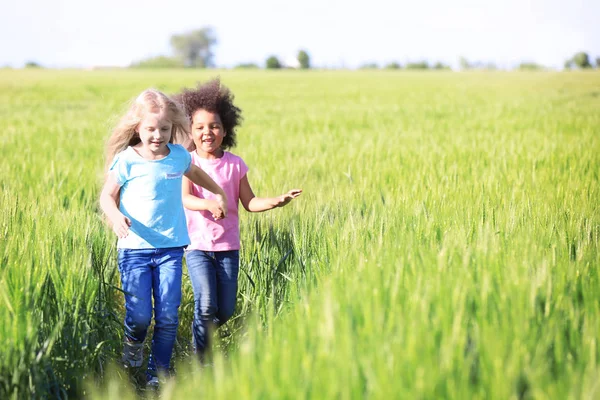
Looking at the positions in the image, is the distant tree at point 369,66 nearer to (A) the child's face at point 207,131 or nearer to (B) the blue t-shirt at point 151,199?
(A) the child's face at point 207,131

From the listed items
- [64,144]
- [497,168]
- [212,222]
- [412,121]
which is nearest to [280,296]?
[212,222]

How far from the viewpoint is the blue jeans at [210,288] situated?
3197mm

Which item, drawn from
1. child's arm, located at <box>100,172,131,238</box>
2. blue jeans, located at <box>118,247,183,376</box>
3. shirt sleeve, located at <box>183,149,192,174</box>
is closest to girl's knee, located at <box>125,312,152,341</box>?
blue jeans, located at <box>118,247,183,376</box>

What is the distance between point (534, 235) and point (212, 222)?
4.48 ft

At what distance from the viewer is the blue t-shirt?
3047 mm

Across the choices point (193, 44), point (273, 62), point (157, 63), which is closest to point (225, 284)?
point (273, 62)

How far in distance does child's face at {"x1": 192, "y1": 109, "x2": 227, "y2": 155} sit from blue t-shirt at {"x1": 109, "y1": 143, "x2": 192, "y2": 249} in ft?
0.85

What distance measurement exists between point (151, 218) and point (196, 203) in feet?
0.76

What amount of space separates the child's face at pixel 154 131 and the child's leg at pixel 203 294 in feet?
1.66

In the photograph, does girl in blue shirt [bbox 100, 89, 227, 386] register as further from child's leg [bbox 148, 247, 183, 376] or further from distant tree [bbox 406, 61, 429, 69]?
distant tree [bbox 406, 61, 429, 69]

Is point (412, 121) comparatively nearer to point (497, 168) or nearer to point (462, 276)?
point (497, 168)

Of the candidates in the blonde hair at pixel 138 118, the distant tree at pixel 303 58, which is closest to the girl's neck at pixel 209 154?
the blonde hair at pixel 138 118

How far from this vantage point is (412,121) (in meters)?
10.9

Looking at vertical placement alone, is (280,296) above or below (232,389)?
below
